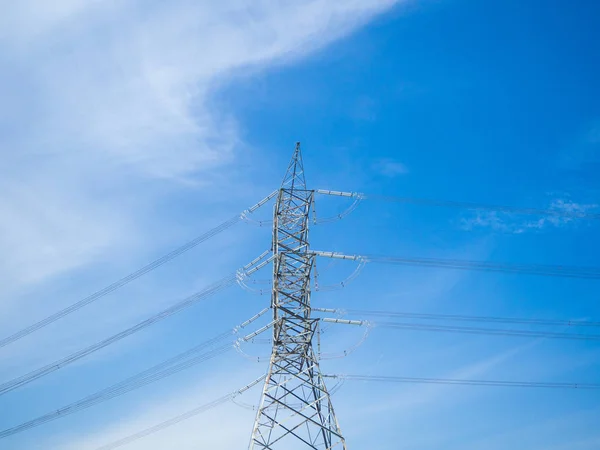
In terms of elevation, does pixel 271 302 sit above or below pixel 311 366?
above

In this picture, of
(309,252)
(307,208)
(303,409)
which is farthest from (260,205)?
(303,409)

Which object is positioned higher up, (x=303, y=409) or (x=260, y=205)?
(x=260, y=205)

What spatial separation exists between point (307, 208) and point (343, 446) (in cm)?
1642

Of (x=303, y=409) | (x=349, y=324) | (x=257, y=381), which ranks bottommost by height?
(x=303, y=409)

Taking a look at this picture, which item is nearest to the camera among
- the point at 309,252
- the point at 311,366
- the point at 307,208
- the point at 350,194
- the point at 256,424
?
the point at 256,424

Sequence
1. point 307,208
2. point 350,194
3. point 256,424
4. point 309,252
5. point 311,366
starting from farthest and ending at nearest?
point 350,194 < point 307,208 < point 309,252 < point 311,366 < point 256,424

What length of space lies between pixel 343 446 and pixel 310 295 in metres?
9.84

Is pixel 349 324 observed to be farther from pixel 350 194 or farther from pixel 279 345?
pixel 350 194

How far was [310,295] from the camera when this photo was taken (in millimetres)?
37312

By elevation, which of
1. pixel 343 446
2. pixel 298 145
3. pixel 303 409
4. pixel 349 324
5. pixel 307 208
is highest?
pixel 298 145

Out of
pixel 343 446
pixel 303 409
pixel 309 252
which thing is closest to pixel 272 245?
pixel 309 252

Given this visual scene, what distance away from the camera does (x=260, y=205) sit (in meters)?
43.0

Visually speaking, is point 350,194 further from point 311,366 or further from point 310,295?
point 311,366

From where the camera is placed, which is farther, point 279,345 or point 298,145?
point 298,145
